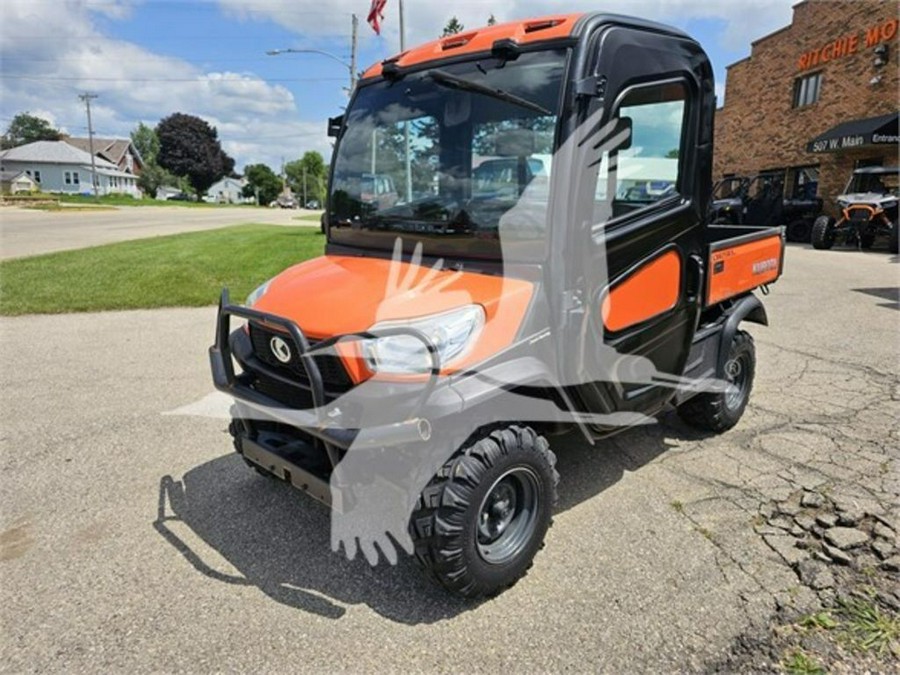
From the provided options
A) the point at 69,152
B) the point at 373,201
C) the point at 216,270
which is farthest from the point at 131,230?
the point at 69,152

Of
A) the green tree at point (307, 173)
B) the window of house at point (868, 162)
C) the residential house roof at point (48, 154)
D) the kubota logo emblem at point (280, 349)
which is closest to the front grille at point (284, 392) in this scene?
the kubota logo emblem at point (280, 349)

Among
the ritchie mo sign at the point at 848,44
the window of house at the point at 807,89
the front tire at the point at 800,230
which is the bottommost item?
the front tire at the point at 800,230

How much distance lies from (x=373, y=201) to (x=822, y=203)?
70.3ft

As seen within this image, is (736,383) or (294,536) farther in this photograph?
(736,383)

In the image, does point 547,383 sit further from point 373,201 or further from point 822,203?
point 822,203

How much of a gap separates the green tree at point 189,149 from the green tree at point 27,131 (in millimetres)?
23853

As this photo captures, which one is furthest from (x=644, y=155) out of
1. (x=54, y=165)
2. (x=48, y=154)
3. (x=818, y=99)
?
(x=48, y=154)

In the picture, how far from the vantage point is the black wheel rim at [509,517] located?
2682mm

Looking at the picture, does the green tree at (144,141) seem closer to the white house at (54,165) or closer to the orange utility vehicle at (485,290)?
the white house at (54,165)

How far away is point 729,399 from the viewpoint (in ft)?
14.5

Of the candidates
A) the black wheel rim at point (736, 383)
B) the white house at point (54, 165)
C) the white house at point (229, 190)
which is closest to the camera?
the black wheel rim at point (736, 383)

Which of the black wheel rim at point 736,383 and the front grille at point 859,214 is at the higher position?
the front grille at point 859,214

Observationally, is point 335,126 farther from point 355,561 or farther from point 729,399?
point 729,399

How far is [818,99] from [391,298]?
2454cm
